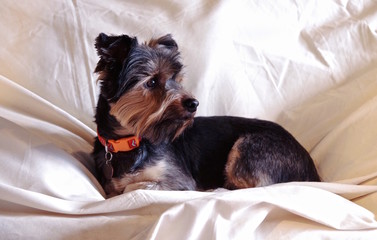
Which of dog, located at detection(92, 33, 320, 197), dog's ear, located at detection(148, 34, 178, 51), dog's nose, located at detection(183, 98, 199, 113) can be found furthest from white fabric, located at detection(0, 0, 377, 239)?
dog's nose, located at detection(183, 98, 199, 113)

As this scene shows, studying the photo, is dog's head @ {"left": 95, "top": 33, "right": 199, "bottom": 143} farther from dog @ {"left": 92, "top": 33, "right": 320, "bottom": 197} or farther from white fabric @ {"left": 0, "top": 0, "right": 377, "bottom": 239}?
white fabric @ {"left": 0, "top": 0, "right": 377, "bottom": 239}

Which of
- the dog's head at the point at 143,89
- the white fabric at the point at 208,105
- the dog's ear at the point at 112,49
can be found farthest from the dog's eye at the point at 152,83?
the white fabric at the point at 208,105

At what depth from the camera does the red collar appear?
1.98m

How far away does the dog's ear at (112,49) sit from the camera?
1.79 metres

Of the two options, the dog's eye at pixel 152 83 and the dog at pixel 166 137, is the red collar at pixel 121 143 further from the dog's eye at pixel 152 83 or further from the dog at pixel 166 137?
the dog's eye at pixel 152 83

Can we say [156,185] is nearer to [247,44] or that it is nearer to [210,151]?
[210,151]

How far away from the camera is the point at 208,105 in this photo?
2.44 m

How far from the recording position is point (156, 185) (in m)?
2.01

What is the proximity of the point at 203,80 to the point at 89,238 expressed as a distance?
3.70 ft

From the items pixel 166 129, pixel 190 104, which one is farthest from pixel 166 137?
pixel 190 104

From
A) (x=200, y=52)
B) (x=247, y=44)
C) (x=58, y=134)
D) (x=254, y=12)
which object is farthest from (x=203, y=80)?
(x=58, y=134)

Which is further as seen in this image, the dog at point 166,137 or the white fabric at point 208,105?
the dog at point 166,137

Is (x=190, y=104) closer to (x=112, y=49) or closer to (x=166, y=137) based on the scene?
(x=166, y=137)

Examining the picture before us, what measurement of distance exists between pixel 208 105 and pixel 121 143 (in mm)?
646
